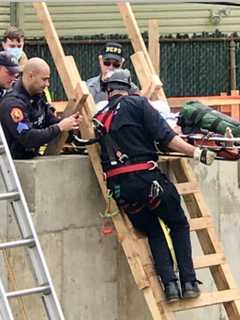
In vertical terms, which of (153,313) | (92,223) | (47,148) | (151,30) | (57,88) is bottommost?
(153,313)

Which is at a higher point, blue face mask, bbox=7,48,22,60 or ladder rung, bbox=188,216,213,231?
blue face mask, bbox=7,48,22,60

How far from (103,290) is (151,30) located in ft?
12.6

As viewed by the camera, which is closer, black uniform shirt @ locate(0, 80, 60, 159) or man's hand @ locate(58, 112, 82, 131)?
black uniform shirt @ locate(0, 80, 60, 159)

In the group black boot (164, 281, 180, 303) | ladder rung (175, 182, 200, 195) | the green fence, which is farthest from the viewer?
the green fence

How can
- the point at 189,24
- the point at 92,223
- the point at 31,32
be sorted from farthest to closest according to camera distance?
1. the point at 189,24
2. the point at 31,32
3. the point at 92,223

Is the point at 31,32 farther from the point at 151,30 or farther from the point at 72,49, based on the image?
the point at 151,30

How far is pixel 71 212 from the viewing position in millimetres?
8266

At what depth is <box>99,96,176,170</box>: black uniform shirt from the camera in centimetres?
783

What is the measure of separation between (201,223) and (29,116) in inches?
64.9

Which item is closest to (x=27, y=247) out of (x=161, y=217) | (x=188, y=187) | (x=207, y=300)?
(x=161, y=217)

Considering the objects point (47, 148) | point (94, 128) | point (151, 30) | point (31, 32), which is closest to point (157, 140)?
point (94, 128)

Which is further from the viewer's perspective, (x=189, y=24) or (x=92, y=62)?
(x=189, y=24)

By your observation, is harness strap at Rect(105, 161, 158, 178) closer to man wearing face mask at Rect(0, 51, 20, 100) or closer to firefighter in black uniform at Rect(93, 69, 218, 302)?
firefighter in black uniform at Rect(93, 69, 218, 302)

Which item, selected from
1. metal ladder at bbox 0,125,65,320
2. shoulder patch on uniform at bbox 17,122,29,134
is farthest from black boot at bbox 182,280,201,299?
shoulder patch on uniform at bbox 17,122,29,134
